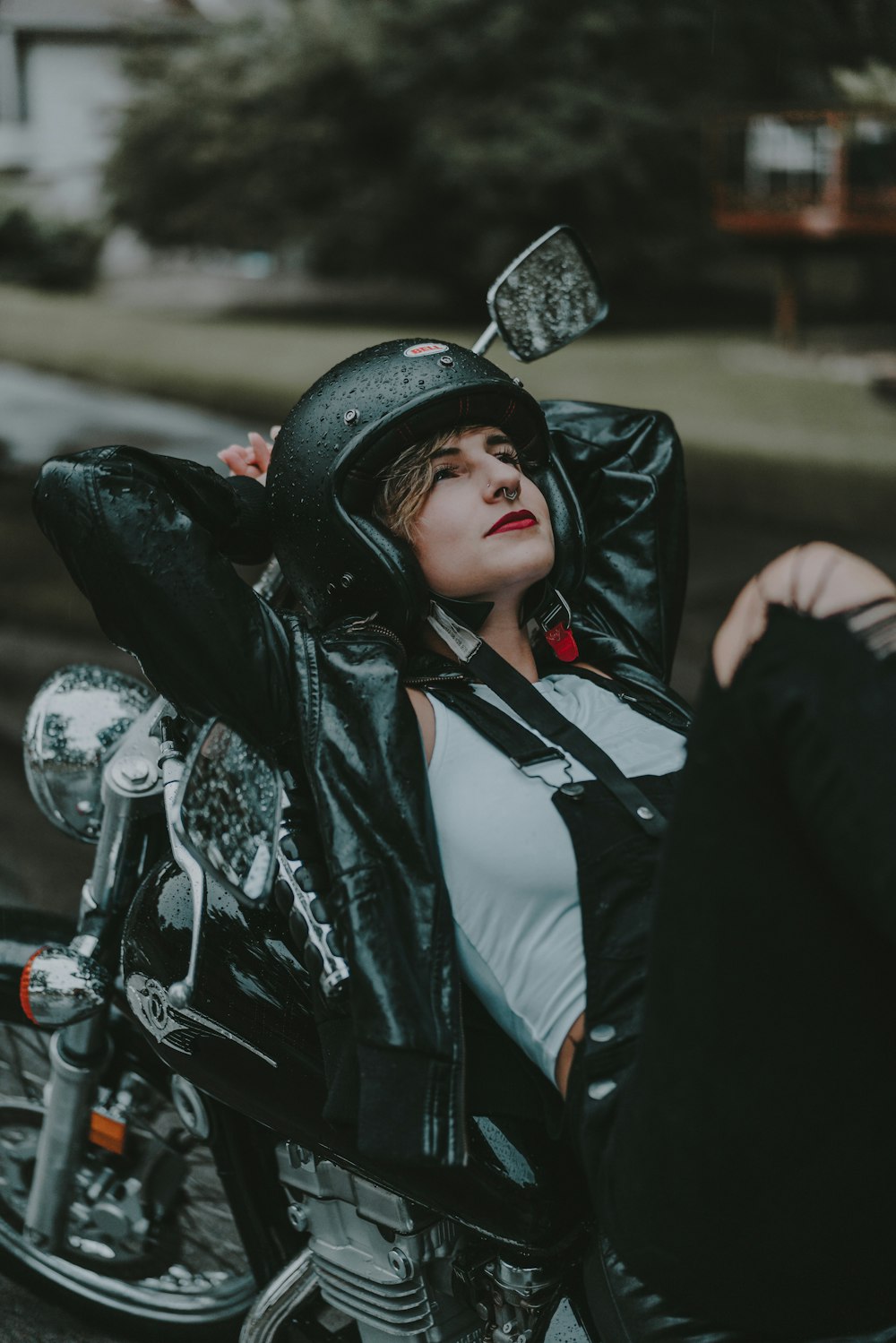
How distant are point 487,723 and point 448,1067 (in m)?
0.45

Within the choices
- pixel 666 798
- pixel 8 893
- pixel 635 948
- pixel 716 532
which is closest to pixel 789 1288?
pixel 635 948

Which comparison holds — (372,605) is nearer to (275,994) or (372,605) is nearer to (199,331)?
(275,994)

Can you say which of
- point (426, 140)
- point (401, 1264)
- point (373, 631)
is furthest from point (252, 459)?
point (426, 140)

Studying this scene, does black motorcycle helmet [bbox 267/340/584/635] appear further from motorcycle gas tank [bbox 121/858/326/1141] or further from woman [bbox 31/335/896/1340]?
motorcycle gas tank [bbox 121/858/326/1141]

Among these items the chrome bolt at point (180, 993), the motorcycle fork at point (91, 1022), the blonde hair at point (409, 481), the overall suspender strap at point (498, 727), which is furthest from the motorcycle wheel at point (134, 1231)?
the blonde hair at point (409, 481)

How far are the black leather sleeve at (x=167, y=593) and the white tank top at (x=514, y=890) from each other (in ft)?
0.84

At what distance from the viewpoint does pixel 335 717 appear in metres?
1.77

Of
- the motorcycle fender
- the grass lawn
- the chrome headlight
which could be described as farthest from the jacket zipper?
the grass lawn

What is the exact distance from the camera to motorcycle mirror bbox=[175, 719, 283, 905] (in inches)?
61.4

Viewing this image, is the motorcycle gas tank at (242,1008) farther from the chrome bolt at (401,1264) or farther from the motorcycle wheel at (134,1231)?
the motorcycle wheel at (134,1231)

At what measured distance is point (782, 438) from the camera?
8.08 m

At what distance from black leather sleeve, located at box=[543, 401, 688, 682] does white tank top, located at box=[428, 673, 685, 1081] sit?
54 centimetres

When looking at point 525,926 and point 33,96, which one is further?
point 33,96

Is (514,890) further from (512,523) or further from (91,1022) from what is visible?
(91,1022)
